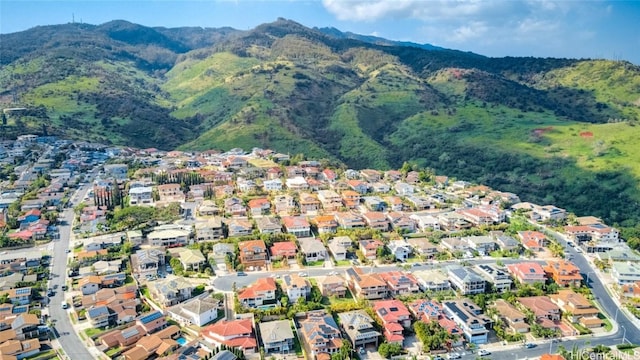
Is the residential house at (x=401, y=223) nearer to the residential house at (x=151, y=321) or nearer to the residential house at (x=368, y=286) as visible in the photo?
the residential house at (x=368, y=286)

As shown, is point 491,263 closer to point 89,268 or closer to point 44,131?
point 89,268

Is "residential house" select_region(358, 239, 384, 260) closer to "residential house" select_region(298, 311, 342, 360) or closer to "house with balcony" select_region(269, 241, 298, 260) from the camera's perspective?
"house with balcony" select_region(269, 241, 298, 260)

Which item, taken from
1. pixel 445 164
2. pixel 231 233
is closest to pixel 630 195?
pixel 445 164

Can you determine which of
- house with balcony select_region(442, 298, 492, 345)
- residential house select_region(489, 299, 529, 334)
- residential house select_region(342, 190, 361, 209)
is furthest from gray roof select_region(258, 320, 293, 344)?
residential house select_region(342, 190, 361, 209)

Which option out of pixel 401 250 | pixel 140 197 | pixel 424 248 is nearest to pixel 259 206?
pixel 140 197

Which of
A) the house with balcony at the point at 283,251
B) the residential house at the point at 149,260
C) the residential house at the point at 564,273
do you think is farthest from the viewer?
the house with balcony at the point at 283,251

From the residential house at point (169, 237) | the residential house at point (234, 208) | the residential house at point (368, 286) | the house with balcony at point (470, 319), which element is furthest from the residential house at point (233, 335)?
the residential house at point (234, 208)
